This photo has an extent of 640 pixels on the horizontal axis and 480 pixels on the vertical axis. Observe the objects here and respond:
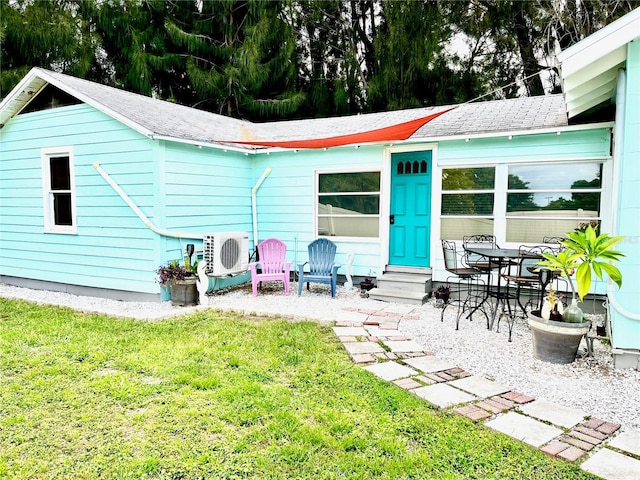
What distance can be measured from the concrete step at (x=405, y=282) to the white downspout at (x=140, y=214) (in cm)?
312

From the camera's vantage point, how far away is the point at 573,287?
13.0 ft

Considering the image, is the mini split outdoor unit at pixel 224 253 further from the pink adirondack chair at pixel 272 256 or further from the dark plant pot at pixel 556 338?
the dark plant pot at pixel 556 338

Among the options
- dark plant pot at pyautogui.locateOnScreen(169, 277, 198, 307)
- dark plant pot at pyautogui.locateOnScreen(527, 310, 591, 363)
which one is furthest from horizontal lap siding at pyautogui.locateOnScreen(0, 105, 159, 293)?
dark plant pot at pyautogui.locateOnScreen(527, 310, 591, 363)

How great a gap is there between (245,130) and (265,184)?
6.03 ft

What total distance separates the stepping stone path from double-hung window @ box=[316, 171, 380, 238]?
3.34 m

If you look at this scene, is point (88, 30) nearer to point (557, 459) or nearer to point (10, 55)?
point (10, 55)

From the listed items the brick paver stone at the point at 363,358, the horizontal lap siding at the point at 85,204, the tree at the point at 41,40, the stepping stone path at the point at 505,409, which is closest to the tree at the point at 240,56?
the tree at the point at 41,40

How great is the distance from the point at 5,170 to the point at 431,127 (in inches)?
325

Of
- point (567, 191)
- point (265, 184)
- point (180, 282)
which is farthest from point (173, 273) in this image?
point (567, 191)

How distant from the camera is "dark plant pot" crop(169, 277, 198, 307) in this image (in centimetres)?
636

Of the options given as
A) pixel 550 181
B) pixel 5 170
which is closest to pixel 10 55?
pixel 5 170

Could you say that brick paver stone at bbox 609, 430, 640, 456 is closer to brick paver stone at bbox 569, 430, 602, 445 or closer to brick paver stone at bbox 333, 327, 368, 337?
brick paver stone at bbox 569, 430, 602, 445

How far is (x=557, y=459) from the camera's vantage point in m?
2.45

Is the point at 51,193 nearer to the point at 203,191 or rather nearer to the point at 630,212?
the point at 203,191
